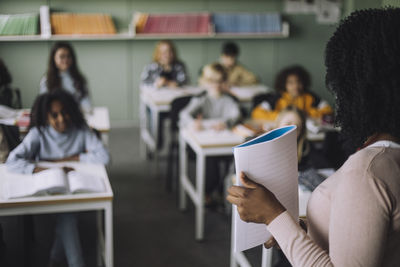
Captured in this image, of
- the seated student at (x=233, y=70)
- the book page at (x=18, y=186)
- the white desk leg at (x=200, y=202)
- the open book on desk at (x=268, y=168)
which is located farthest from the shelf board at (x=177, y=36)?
the open book on desk at (x=268, y=168)

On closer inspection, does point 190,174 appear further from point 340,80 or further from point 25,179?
point 340,80

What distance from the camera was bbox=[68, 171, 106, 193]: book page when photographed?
2.19 m

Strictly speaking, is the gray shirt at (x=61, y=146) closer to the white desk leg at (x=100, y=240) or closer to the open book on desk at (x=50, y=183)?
the open book on desk at (x=50, y=183)

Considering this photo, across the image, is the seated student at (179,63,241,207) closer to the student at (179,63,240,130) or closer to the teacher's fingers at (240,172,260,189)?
the student at (179,63,240,130)

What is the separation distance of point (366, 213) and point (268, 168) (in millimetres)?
279

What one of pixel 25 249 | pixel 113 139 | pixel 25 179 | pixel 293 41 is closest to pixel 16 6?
pixel 25 179

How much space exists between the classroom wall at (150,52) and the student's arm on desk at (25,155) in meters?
2.91

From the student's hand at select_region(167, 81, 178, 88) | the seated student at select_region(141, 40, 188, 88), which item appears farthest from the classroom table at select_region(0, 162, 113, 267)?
the seated student at select_region(141, 40, 188, 88)

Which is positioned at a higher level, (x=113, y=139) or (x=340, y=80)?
(x=340, y=80)

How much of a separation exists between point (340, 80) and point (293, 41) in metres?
5.58

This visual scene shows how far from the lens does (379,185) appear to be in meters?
0.87

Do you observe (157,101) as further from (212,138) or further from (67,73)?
(212,138)

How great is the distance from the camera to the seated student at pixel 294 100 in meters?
3.96

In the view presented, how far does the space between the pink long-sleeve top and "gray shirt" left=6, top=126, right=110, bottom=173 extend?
1.83m
